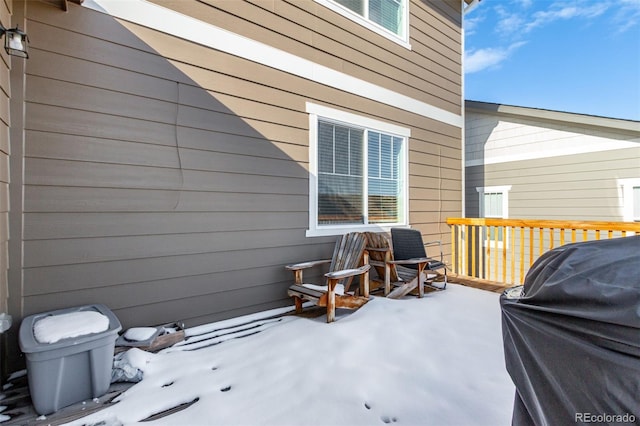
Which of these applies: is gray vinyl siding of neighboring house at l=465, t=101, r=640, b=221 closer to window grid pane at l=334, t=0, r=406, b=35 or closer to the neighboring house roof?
the neighboring house roof

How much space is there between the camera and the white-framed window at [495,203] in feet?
22.3

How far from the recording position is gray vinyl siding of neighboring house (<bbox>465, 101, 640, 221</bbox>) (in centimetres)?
545

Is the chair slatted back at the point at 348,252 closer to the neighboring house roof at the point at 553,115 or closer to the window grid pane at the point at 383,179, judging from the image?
the window grid pane at the point at 383,179

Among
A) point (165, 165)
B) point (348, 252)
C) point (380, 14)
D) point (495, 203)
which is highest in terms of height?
point (380, 14)

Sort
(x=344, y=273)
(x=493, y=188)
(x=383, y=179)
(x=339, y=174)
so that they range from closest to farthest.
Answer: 1. (x=344, y=273)
2. (x=339, y=174)
3. (x=383, y=179)
4. (x=493, y=188)

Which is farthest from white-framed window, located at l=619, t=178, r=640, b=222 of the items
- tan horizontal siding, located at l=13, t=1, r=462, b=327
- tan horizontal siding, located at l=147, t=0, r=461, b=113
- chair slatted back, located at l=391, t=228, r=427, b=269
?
tan horizontal siding, located at l=13, t=1, r=462, b=327

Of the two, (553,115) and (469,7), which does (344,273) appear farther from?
(469,7)

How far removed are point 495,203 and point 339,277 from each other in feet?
18.1

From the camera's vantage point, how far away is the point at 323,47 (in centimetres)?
377

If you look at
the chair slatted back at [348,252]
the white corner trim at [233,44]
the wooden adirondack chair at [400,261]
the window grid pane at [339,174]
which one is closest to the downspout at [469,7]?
the white corner trim at [233,44]

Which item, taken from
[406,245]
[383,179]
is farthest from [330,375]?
[383,179]

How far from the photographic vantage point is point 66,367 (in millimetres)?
1775

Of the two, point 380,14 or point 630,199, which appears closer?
point 380,14

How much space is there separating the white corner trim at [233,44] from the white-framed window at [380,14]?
78 cm
